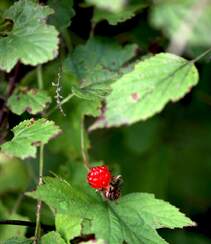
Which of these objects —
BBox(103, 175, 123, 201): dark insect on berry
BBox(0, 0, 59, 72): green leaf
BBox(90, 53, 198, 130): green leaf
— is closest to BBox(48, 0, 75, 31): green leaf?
BBox(0, 0, 59, 72): green leaf

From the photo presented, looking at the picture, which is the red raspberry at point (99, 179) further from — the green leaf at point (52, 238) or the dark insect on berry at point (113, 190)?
the green leaf at point (52, 238)

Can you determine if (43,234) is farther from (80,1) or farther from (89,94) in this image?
(80,1)

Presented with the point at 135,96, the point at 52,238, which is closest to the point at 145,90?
the point at 135,96

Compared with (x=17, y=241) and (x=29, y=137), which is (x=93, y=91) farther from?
(x=17, y=241)

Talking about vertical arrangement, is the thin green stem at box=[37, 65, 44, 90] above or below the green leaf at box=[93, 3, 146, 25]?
below

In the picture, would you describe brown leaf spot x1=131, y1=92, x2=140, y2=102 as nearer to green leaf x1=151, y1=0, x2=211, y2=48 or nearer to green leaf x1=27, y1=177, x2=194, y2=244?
green leaf x1=27, y1=177, x2=194, y2=244
